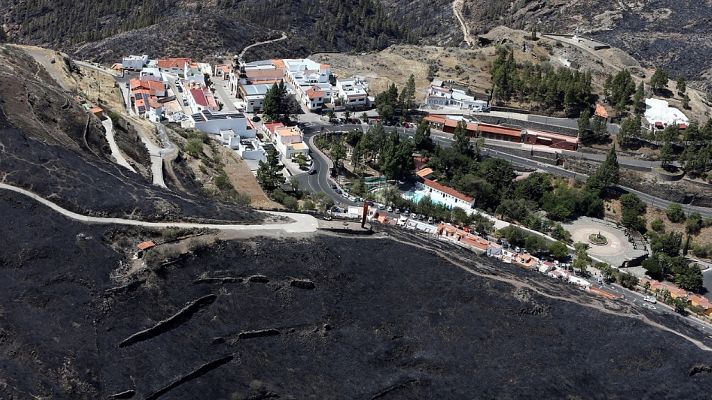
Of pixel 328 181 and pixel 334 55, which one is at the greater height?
pixel 334 55

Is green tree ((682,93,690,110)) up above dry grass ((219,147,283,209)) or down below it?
above

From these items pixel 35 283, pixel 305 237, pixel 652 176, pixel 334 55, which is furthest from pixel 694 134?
pixel 35 283

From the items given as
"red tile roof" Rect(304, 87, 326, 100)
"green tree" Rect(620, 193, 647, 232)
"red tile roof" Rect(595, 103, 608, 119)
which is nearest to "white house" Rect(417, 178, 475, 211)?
"green tree" Rect(620, 193, 647, 232)

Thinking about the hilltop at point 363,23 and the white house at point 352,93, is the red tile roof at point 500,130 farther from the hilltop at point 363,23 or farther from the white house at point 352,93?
the hilltop at point 363,23

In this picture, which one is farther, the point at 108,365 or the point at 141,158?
the point at 141,158

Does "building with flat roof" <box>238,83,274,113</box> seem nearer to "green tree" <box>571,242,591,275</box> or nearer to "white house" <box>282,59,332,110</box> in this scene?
"white house" <box>282,59,332,110</box>

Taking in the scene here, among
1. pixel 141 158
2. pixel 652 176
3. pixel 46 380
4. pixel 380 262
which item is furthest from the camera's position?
pixel 652 176

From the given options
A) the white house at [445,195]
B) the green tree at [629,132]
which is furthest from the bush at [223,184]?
the green tree at [629,132]

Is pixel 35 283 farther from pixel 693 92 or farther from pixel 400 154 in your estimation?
pixel 693 92
